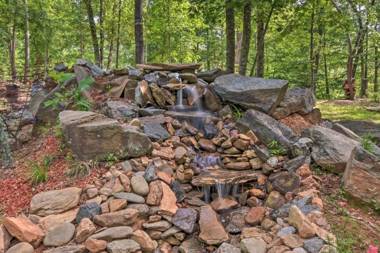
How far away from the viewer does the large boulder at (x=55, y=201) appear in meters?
4.31

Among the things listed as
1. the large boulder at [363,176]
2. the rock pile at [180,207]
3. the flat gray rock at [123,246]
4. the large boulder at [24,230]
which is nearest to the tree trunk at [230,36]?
the rock pile at [180,207]

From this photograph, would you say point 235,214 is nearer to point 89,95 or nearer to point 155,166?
point 155,166

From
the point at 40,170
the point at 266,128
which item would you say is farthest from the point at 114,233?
the point at 266,128

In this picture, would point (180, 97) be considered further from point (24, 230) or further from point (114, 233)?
point (24, 230)

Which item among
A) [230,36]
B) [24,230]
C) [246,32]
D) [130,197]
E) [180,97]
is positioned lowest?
[24,230]

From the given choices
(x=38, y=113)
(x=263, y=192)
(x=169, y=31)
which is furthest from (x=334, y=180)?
(x=169, y=31)

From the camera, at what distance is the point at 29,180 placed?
5141 millimetres

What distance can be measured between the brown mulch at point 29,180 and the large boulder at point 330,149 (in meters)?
3.36

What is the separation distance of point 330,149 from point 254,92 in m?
1.81

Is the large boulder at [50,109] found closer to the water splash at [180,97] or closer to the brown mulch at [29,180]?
the brown mulch at [29,180]

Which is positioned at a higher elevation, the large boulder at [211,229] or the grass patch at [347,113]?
the grass patch at [347,113]

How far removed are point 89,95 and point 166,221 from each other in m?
3.89

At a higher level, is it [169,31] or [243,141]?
[169,31]

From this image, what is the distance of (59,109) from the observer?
7.37 m
